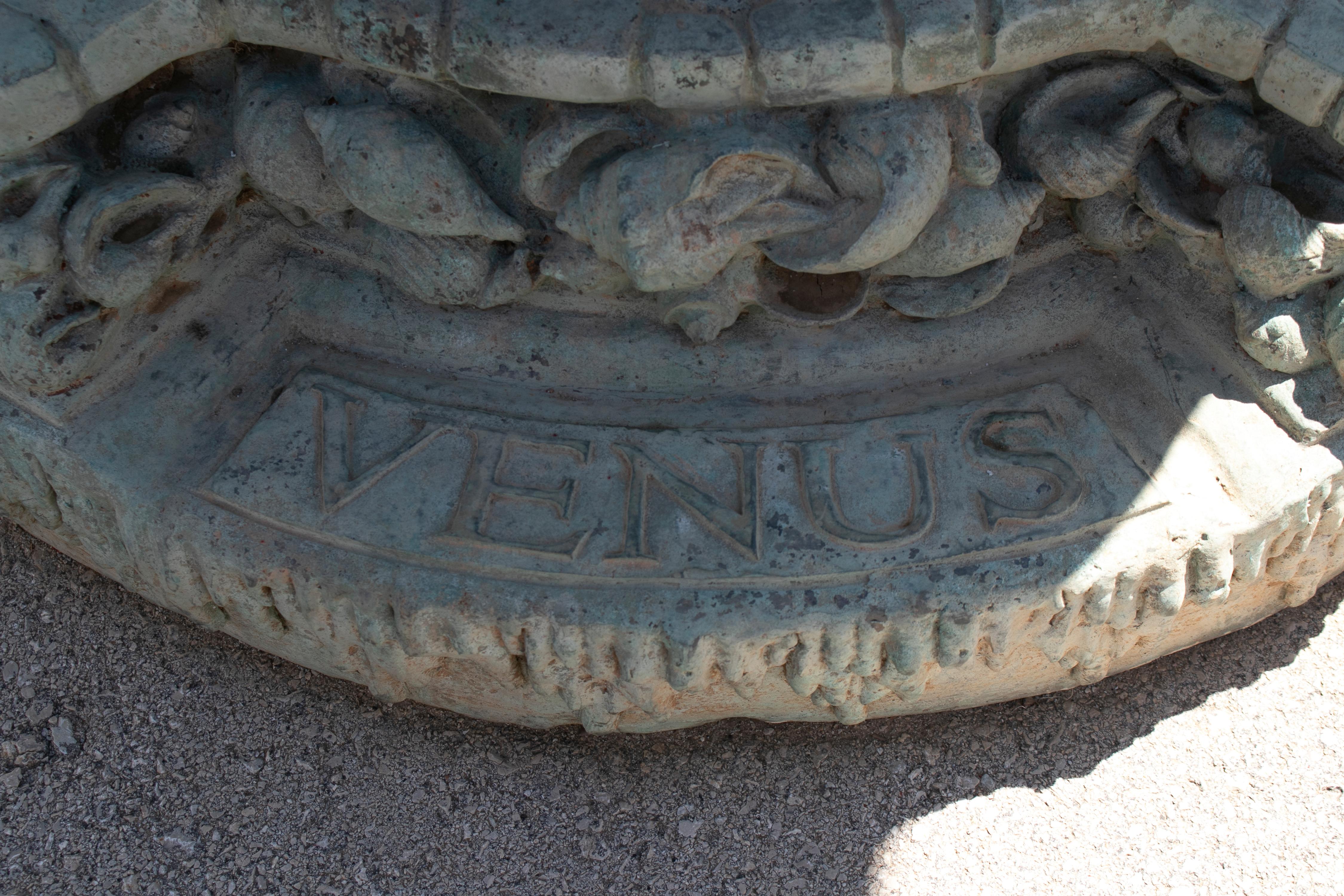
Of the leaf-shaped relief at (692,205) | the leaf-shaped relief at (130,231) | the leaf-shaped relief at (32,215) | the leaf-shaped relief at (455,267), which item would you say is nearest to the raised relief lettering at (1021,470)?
the leaf-shaped relief at (692,205)

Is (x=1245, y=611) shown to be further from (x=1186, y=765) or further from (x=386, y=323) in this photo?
(x=386, y=323)

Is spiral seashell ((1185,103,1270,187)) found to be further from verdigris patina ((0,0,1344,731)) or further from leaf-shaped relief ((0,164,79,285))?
leaf-shaped relief ((0,164,79,285))

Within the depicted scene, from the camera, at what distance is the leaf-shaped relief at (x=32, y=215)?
1.74 meters

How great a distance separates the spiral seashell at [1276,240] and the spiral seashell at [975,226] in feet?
0.88

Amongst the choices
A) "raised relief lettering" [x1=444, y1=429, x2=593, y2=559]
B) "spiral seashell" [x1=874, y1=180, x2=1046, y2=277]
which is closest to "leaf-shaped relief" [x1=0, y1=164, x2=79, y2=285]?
"raised relief lettering" [x1=444, y1=429, x2=593, y2=559]

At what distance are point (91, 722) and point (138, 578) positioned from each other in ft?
0.83

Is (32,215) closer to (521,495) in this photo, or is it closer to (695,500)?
Answer: (521,495)

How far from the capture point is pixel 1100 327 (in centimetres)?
197

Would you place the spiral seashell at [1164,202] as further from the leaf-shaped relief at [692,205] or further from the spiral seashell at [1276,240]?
the leaf-shaped relief at [692,205]

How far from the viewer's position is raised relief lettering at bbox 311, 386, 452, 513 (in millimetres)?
1814

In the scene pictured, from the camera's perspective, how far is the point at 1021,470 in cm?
183

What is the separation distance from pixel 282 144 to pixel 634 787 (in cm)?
114

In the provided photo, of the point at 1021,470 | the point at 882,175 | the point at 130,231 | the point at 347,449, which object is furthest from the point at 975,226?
the point at 130,231

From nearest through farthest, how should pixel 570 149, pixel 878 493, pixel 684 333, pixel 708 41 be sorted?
pixel 708 41 < pixel 570 149 < pixel 878 493 < pixel 684 333
